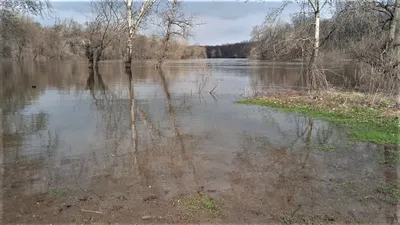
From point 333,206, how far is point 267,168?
4.94ft

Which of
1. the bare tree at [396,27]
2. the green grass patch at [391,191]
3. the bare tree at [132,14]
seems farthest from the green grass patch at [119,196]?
the bare tree at [132,14]

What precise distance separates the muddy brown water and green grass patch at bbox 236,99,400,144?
15.8 inches

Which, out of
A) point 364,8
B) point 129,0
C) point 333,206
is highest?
point 129,0

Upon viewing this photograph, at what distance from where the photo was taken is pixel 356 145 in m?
6.74

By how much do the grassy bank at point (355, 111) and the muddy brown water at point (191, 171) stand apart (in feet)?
1.60

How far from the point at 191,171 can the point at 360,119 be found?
227 inches

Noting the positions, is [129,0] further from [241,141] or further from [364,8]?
[241,141]

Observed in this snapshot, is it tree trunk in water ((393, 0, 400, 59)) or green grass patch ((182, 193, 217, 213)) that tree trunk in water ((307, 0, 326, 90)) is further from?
green grass patch ((182, 193, 217, 213))

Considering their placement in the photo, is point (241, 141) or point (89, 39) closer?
point (241, 141)

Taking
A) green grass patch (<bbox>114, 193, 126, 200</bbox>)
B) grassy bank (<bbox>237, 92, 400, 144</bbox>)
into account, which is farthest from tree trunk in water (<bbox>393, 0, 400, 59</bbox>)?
green grass patch (<bbox>114, 193, 126, 200</bbox>)

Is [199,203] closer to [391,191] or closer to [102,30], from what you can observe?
[391,191]

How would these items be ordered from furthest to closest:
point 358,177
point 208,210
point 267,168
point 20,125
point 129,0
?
point 129,0 < point 20,125 < point 267,168 < point 358,177 < point 208,210

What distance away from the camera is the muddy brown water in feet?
13.0

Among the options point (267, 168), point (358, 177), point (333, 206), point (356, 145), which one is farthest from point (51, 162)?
point (356, 145)
